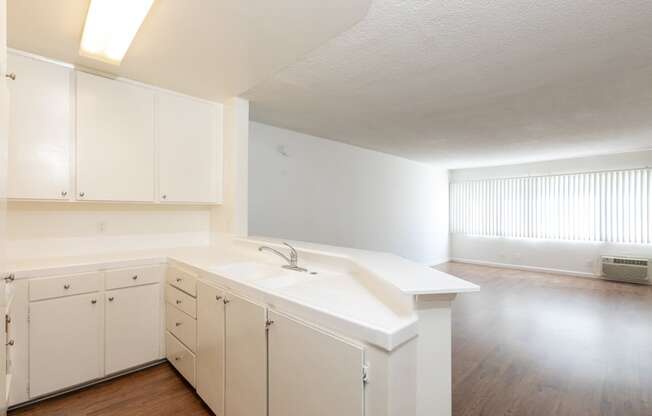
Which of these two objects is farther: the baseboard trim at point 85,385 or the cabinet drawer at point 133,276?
the cabinet drawer at point 133,276

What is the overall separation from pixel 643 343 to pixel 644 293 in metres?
2.82

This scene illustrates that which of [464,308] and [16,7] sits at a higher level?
[16,7]

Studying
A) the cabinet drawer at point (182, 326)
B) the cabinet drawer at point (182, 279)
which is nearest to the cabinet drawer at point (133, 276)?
the cabinet drawer at point (182, 279)

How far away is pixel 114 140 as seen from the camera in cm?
249

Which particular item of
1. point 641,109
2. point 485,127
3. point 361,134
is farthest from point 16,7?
point 641,109

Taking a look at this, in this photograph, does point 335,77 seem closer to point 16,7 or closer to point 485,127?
point 16,7

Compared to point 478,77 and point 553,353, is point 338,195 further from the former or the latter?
point 553,353

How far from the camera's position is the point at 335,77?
2.58 metres

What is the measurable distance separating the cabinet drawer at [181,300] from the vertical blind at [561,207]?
285 inches

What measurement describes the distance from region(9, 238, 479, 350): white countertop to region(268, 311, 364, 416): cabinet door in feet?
0.21

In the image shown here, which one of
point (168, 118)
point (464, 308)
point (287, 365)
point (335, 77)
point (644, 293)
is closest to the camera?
point (287, 365)

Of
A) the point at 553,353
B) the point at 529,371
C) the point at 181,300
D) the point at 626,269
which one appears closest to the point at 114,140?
the point at 181,300

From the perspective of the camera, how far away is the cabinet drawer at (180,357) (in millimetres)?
A: 2142

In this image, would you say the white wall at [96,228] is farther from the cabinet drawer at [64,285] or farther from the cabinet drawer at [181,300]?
the cabinet drawer at [181,300]
